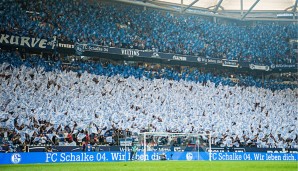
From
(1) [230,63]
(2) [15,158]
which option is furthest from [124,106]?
(1) [230,63]

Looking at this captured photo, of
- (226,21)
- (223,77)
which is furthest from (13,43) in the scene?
(226,21)

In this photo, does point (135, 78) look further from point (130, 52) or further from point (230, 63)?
point (230, 63)

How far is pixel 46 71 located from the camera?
37.6 m

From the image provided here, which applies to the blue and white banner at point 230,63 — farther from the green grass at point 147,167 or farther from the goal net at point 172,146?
the green grass at point 147,167

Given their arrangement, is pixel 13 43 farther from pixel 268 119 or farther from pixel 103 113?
pixel 268 119

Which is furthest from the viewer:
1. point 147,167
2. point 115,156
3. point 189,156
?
point 189,156

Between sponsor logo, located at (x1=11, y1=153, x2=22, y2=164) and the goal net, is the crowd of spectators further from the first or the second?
sponsor logo, located at (x1=11, y1=153, x2=22, y2=164)

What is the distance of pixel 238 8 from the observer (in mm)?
55438

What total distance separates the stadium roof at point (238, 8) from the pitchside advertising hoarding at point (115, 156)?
17.7 metres

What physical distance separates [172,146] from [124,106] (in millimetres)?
6015

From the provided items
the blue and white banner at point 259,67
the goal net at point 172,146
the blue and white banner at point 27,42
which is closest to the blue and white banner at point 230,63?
the blue and white banner at point 259,67

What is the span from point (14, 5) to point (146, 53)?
1281cm

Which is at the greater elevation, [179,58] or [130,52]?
[130,52]

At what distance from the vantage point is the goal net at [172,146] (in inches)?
1320
